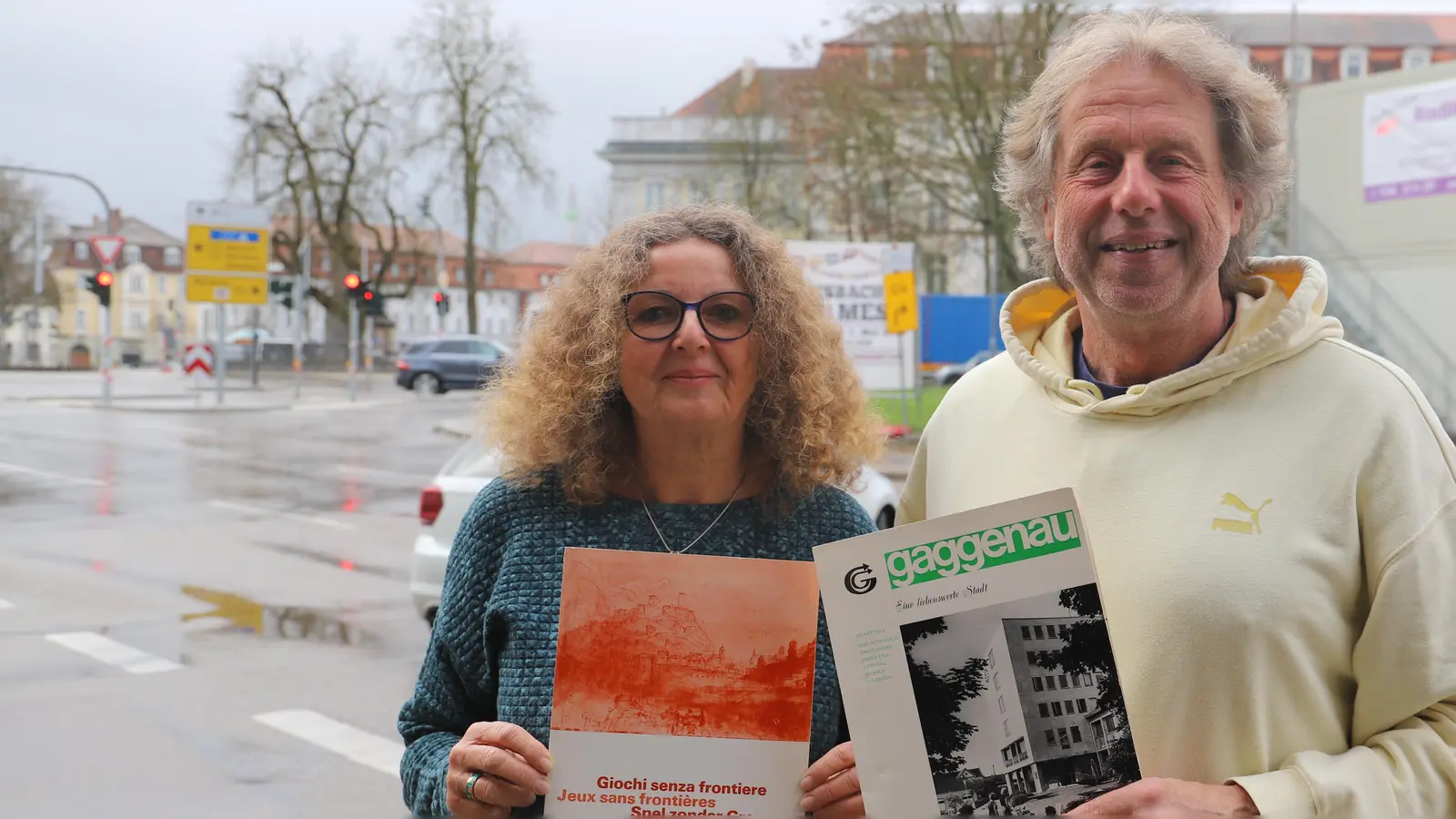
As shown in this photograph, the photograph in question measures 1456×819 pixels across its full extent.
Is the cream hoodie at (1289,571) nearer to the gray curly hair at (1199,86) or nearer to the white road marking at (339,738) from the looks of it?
the gray curly hair at (1199,86)

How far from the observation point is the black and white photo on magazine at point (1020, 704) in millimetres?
1546

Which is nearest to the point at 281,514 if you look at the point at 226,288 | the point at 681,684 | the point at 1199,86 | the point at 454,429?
the point at 454,429

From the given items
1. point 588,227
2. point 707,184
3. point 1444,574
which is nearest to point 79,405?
point 707,184

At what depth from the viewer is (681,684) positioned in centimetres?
172

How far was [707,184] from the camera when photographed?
45562 millimetres

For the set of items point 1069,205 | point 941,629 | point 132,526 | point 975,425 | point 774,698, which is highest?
point 1069,205

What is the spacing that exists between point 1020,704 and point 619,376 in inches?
35.6

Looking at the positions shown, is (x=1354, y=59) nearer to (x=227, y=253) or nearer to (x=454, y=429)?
(x=227, y=253)

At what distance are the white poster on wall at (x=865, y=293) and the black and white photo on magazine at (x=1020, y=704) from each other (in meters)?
14.5

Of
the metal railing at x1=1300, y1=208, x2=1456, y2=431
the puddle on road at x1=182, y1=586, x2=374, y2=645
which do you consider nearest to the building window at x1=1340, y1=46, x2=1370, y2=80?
the metal railing at x1=1300, y1=208, x2=1456, y2=431

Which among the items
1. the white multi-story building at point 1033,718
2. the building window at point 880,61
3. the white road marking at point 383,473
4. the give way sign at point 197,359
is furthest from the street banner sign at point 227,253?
the white multi-story building at point 1033,718

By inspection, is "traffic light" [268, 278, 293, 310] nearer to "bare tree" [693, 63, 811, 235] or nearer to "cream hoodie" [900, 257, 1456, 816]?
"bare tree" [693, 63, 811, 235]

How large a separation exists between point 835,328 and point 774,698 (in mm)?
806

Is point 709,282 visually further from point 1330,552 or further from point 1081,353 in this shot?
point 1330,552
